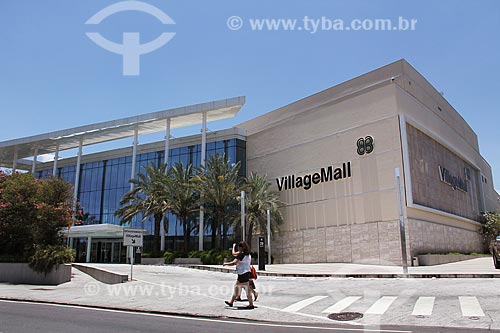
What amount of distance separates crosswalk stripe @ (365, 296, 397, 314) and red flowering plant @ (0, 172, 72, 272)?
15.4 meters

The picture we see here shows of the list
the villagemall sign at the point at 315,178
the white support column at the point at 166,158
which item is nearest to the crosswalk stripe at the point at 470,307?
the villagemall sign at the point at 315,178

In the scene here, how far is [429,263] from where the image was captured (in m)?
29.4

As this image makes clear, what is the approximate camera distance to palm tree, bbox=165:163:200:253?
35688mm

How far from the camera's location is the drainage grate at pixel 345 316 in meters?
9.28

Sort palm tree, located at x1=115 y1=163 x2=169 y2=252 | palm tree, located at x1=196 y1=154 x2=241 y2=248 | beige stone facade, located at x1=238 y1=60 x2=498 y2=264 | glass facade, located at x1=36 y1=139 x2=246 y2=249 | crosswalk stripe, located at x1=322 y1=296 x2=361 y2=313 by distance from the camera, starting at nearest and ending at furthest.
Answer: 1. crosswalk stripe, located at x1=322 y1=296 x2=361 y2=313
2. beige stone facade, located at x1=238 y1=60 x2=498 y2=264
3. palm tree, located at x1=196 y1=154 x2=241 y2=248
4. palm tree, located at x1=115 y1=163 x2=169 y2=252
5. glass facade, located at x1=36 y1=139 x2=246 y2=249

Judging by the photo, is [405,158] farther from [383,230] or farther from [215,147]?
[215,147]

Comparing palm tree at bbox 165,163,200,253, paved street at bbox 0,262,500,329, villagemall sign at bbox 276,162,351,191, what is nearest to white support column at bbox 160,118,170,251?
palm tree at bbox 165,163,200,253

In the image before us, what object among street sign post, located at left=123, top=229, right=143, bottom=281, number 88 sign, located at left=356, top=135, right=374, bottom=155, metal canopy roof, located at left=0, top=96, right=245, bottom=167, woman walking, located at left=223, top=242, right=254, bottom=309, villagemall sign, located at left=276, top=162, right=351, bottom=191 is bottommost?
woman walking, located at left=223, top=242, right=254, bottom=309

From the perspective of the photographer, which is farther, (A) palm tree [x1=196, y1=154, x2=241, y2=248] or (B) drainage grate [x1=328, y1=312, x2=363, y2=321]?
(A) palm tree [x1=196, y1=154, x2=241, y2=248]

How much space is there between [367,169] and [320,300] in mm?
21442

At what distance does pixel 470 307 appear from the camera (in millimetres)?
9625

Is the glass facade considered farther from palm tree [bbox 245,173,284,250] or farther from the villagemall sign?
palm tree [bbox 245,173,284,250]

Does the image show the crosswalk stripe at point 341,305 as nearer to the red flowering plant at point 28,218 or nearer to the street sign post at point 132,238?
the street sign post at point 132,238

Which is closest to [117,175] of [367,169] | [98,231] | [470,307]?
[98,231]
